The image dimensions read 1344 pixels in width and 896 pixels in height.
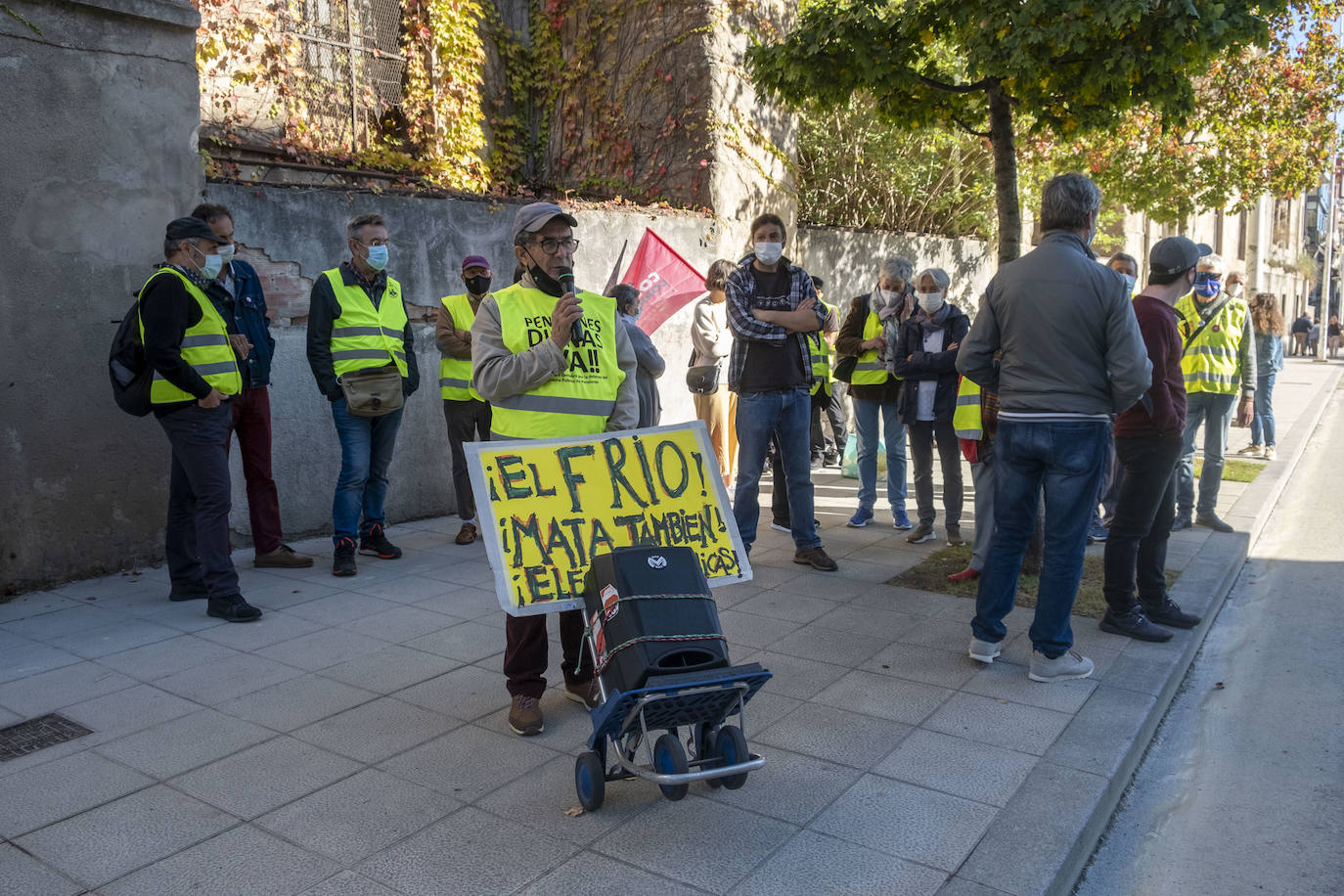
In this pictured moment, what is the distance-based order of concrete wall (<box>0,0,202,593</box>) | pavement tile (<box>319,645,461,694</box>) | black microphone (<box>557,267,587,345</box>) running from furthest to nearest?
1. concrete wall (<box>0,0,202,593</box>)
2. pavement tile (<box>319,645,461,694</box>)
3. black microphone (<box>557,267,587,345</box>)

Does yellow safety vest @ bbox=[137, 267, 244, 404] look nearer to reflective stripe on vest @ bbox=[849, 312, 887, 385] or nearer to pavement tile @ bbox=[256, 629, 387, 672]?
pavement tile @ bbox=[256, 629, 387, 672]

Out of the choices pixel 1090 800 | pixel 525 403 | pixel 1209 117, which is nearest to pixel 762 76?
pixel 525 403

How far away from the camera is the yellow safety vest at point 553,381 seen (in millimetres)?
3955

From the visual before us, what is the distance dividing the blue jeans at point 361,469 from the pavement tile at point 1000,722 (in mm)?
3928

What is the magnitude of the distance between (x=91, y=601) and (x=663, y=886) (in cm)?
431

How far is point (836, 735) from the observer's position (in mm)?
4031

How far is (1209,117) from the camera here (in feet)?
42.7

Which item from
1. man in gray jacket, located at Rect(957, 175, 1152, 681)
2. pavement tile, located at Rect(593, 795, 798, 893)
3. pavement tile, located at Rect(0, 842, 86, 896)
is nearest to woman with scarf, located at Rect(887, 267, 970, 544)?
man in gray jacket, located at Rect(957, 175, 1152, 681)

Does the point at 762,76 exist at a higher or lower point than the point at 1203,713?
higher

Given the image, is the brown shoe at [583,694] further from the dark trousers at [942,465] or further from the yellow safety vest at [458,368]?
the dark trousers at [942,465]

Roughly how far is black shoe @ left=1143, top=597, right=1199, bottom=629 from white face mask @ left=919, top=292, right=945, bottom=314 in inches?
97.2

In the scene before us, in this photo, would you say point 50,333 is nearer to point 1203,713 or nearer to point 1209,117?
point 1203,713

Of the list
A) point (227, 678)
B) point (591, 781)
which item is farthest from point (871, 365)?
point (591, 781)

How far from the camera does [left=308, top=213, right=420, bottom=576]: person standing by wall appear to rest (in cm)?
650
